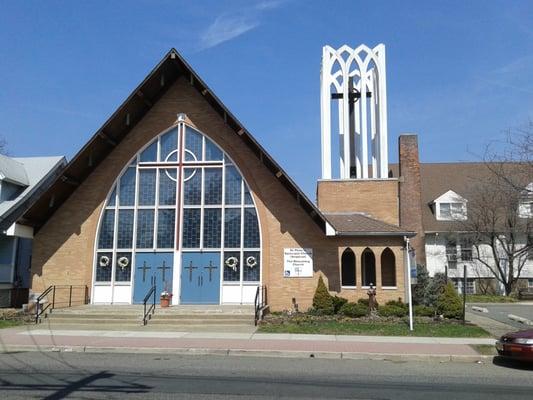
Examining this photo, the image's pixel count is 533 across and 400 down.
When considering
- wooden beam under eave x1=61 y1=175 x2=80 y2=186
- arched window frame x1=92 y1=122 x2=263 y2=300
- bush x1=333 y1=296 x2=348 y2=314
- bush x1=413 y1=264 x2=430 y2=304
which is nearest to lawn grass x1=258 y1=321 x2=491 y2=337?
bush x1=333 y1=296 x2=348 y2=314

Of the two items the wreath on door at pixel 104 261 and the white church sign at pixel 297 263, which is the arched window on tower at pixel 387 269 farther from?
the wreath on door at pixel 104 261

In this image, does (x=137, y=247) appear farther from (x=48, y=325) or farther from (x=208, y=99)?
(x=208, y=99)

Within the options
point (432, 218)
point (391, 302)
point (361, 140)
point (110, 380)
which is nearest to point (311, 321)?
point (391, 302)

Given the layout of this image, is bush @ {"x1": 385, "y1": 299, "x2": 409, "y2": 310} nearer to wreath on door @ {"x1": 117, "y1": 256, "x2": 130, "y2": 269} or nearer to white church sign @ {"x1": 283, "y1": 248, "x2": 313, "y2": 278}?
white church sign @ {"x1": 283, "y1": 248, "x2": 313, "y2": 278}

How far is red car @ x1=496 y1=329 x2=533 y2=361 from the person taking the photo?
444 inches

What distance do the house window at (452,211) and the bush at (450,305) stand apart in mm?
20467

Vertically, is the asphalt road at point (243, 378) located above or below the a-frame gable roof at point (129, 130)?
below

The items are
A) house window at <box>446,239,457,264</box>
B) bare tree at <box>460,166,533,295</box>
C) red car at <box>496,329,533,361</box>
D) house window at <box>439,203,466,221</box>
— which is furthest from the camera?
A: house window at <box>446,239,457,264</box>

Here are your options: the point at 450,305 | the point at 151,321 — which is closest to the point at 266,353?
the point at 151,321

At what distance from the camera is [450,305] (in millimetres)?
19359

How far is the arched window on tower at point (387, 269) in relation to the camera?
22.6 metres

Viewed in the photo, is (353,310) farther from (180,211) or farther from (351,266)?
(180,211)

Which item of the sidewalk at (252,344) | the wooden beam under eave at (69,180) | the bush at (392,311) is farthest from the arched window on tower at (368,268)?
the wooden beam under eave at (69,180)

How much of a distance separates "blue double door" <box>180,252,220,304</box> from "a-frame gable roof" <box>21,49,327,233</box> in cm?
455
